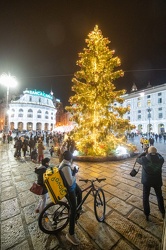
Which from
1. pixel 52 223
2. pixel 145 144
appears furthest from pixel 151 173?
pixel 145 144

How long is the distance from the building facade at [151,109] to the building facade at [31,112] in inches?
1785

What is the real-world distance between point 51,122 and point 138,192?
74494 mm

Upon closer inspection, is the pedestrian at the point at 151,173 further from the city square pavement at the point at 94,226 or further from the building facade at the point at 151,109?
the building facade at the point at 151,109

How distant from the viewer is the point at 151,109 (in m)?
42.5

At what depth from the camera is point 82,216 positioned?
125 inches

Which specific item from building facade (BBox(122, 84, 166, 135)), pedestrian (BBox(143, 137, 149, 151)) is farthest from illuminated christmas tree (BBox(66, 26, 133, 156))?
building facade (BBox(122, 84, 166, 135))

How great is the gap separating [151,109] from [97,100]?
38.7 m

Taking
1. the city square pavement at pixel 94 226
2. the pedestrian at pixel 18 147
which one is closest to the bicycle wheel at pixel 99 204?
the city square pavement at pixel 94 226

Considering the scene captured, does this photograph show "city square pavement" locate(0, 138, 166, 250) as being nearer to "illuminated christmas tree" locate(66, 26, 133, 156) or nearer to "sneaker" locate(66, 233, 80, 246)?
"sneaker" locate(66, 233, 80, 246)

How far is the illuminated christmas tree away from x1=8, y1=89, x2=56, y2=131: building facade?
2414 inches

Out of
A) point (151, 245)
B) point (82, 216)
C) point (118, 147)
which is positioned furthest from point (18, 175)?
point (118, 147)

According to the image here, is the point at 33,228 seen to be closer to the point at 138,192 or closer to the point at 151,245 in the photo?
the point at 151,245

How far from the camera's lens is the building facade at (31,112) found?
64500 mm

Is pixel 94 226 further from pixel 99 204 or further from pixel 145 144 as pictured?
pixel 145 144
